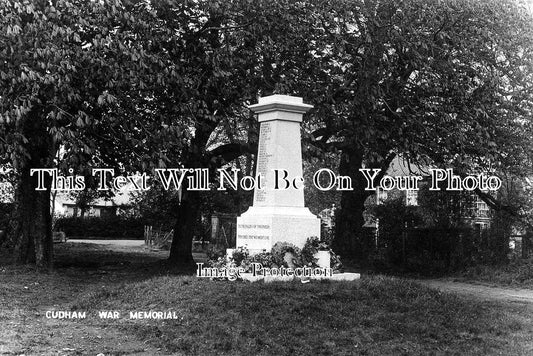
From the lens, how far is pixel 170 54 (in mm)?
18797

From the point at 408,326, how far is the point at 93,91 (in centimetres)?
1007

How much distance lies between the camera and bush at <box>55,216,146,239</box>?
172 ft

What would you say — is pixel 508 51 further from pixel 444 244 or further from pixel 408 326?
pixel 408 326

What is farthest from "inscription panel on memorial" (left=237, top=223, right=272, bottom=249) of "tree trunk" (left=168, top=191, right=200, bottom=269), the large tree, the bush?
the bush

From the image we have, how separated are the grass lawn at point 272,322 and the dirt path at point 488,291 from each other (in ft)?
6.27


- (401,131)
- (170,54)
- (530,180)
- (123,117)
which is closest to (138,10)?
(170,54)

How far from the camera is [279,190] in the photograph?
1423 centimetres

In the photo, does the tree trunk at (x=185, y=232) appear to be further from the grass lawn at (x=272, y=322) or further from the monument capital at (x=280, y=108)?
the monument capital at (x=280, y=108)

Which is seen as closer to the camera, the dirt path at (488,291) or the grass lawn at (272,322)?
the grass lawn at (272,322)

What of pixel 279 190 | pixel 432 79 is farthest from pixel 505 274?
pixel 279 190

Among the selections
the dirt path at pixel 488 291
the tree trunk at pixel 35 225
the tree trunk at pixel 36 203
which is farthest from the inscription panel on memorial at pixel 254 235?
the tree trunk at pixel 35 225

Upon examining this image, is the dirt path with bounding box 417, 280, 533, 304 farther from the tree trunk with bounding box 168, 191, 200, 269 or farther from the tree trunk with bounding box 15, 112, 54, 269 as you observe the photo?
the tree trunk with bounding box 15, 112, 54, 269

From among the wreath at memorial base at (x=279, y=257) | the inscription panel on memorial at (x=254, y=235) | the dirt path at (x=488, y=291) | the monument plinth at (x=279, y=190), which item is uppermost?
the monument plinth at (x=279, y=190)

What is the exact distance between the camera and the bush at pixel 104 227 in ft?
172
